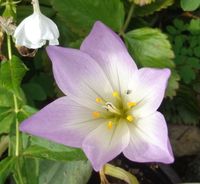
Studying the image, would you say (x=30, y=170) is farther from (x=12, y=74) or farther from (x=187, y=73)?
(x=187, y=73)

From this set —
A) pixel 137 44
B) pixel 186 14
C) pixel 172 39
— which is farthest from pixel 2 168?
pixel 186 14

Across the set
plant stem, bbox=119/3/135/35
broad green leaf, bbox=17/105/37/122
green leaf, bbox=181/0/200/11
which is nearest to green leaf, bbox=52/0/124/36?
plant stem, bbox=119/3/135/35

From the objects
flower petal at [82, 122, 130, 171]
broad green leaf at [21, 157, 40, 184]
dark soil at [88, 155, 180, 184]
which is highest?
flower petal at [82, 122, 130, 171]

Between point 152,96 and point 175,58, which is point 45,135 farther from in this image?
point 175,58

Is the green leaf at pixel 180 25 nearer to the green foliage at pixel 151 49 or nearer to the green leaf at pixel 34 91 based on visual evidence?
the green foliage at pixel 151 49

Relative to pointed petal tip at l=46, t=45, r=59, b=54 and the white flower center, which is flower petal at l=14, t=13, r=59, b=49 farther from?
the white flower center
